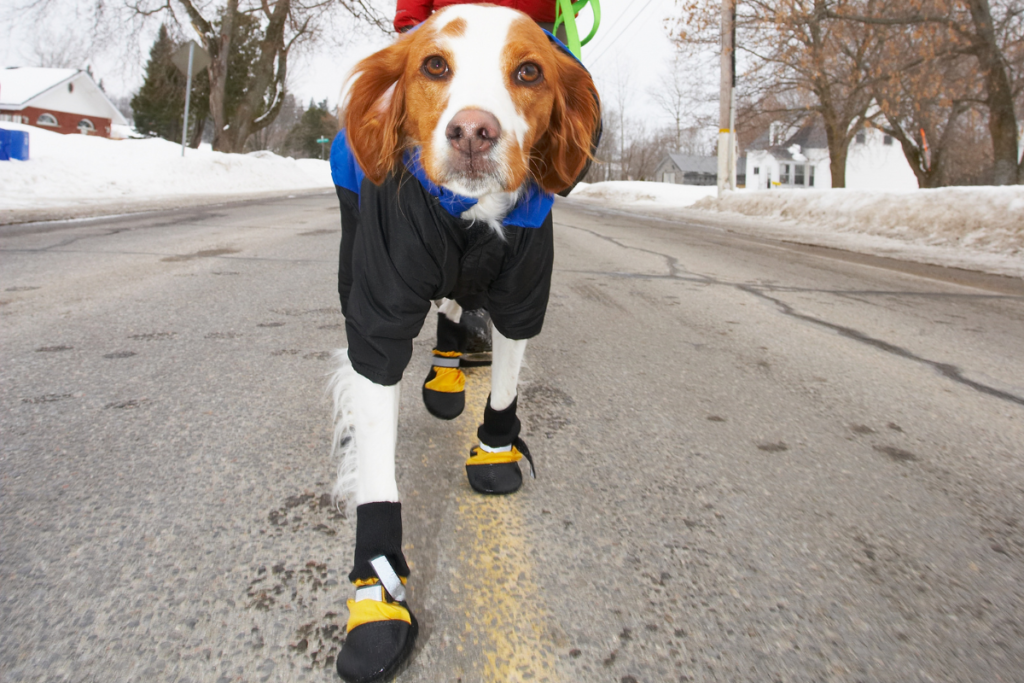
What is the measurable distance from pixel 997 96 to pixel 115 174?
22.9 meters

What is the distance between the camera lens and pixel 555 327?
14.0ft

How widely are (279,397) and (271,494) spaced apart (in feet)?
2.86

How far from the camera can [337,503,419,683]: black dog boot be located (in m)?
1.31

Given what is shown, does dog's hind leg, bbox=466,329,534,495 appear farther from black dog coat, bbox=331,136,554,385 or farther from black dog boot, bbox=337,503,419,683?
black dog boot, bbox=337,503,419,683

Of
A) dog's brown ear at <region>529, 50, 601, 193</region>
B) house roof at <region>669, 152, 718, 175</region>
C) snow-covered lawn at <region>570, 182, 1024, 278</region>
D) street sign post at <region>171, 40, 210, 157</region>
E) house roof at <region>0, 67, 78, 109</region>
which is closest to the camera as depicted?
dog's brown ear at <region>529, 50, 601, 193</region>

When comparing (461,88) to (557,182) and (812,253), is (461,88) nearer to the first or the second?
(557,182)

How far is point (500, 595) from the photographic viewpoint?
1.57 metres

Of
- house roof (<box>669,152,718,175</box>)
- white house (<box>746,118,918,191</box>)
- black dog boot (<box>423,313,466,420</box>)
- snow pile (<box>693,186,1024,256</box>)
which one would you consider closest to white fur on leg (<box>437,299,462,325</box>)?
black dog boot (<box>423,313,466,420</box>)

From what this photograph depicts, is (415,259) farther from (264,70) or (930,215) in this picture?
(264,70)

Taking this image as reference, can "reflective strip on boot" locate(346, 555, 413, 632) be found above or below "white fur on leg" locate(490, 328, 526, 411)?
below

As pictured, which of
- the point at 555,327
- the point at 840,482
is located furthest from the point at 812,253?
the point at 840,482

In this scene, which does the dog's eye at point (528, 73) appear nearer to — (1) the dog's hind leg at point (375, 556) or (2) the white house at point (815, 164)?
(1) the dog's hind leg at point (375, 556)

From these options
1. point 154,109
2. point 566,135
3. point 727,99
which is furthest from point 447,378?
point 154,109

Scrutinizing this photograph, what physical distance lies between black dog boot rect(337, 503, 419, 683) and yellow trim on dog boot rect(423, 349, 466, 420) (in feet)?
3.44
